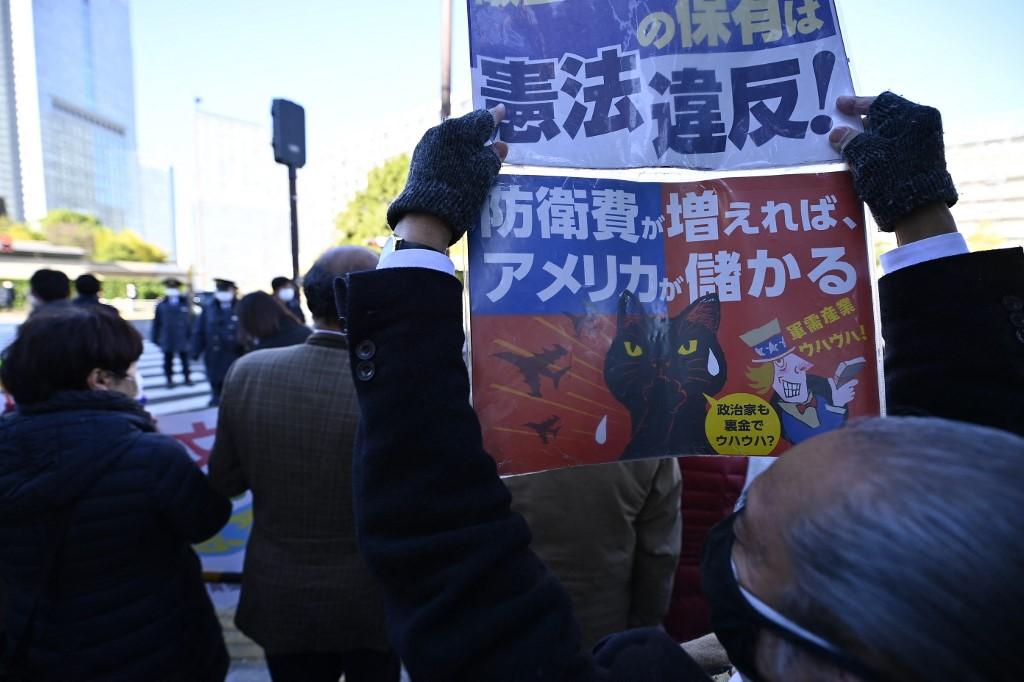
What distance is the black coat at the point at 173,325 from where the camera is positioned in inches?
385

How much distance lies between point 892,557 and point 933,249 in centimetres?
82

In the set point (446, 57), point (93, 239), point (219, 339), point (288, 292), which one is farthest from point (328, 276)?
point (93, 239)

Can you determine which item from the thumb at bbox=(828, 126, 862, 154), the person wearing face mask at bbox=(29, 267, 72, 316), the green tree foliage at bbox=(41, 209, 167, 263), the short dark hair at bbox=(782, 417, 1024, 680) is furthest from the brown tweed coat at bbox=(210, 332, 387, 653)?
the green tree foliage at bbox=(41, 209, 167, 263)

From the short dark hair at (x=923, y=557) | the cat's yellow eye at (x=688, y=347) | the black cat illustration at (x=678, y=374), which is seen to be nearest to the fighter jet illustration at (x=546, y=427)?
the black cat illustration at (x=678, y=374)

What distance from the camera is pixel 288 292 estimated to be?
7480mm

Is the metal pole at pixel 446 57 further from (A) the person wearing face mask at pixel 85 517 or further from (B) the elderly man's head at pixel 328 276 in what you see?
(A) the person wearing face mask at pixel 85 517

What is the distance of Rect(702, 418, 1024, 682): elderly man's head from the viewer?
45cm

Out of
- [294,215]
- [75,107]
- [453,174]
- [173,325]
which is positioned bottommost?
[173,325]

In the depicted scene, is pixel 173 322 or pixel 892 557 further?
pixel 173 322

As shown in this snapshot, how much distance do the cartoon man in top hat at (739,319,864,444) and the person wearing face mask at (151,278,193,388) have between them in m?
10.4

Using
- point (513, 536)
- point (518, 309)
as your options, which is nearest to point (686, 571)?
point (518, 309)

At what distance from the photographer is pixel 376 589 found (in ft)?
6.41

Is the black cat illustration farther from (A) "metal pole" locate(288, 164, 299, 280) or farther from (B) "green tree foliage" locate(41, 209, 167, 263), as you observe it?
(B) "green tree foliage" locate(41, 209, 167, 263)

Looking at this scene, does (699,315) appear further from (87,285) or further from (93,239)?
(93,239)
